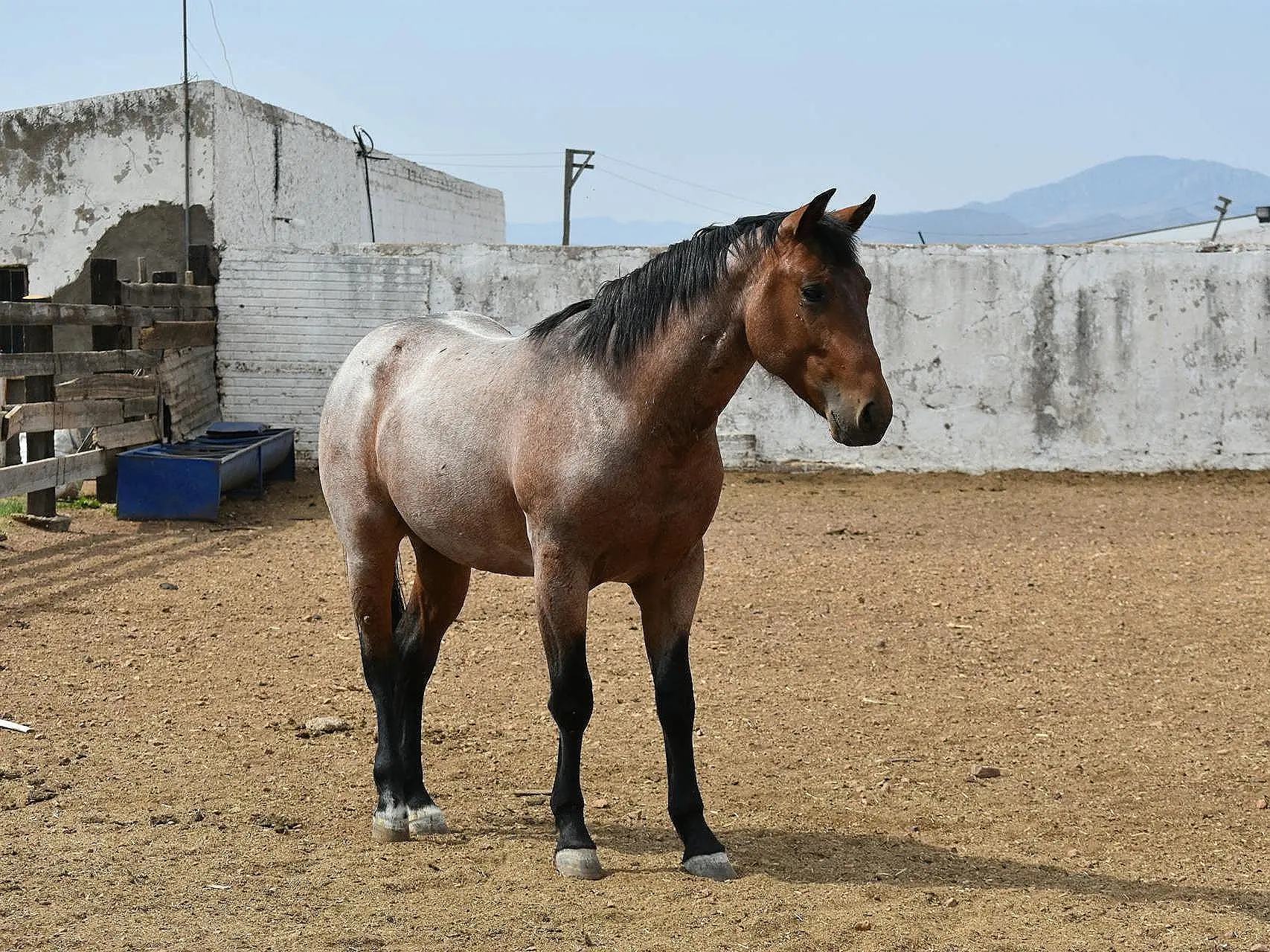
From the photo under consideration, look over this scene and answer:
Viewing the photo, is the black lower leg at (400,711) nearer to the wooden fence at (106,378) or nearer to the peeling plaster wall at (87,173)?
the wooden fence at (106,378)

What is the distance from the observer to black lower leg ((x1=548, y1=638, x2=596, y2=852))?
3.87 m

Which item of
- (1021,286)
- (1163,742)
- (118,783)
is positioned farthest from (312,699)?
(1021,286)

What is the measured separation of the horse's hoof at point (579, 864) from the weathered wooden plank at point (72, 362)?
7135 mm

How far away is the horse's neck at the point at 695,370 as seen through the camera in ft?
12.1

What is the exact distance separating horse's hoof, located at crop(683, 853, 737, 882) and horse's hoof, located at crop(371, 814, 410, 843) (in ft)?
3.18

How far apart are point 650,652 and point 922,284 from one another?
960 cm

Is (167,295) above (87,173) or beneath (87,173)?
beneath

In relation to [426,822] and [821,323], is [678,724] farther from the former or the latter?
[821,323]

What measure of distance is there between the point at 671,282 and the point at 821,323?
521 mm

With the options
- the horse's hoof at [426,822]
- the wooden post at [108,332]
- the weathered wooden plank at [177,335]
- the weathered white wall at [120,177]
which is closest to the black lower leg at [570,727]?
the horse's hoof at [426,822]

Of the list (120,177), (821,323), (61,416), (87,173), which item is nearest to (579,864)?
(821,323)

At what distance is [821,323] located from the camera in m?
3.50

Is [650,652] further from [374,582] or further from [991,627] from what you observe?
[991,627]

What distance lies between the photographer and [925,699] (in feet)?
19.1
